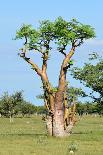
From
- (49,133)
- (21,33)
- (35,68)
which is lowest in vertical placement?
(49,133)

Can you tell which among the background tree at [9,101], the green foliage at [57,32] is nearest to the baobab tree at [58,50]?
the green foliage at [57,32]

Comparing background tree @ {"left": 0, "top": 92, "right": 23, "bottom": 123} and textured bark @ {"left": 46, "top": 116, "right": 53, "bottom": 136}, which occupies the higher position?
background tree @ {"left": 0, "top": 92, "right": 23, "bottom": 123}

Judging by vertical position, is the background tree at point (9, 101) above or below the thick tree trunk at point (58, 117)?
above

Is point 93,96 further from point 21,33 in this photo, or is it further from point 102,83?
point 21,33

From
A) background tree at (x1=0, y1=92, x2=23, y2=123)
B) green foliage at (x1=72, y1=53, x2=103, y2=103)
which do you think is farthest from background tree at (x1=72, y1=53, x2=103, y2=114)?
background tree at (x1=0, y1=92, x2=23, y2=123)

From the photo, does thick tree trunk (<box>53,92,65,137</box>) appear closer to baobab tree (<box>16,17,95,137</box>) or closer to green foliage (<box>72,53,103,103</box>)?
baobab tree (<box>16,17,95,137</box>)

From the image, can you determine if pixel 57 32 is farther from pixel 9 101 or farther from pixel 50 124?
pixel 9 101

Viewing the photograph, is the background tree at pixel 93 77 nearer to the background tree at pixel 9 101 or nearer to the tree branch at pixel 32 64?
the tree branch at pixel 32 64

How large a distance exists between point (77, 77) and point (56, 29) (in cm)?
2107

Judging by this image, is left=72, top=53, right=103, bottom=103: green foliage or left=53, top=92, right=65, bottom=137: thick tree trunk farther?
left=72, top=53, right=103, bottom=103: green foliage

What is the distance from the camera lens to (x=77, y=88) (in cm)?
6047

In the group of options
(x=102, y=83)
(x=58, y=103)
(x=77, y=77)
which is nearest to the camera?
(x=58, y=103)

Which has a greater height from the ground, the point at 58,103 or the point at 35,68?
the point at 35,68

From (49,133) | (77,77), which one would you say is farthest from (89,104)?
(49,133)
